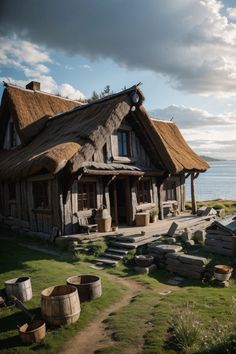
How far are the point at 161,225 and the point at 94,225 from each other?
378cm

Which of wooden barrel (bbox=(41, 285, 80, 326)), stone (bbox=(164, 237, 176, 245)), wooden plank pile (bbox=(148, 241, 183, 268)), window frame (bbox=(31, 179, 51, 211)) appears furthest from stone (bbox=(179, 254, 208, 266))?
window frame (bbox=(31, 179, 51, 211))

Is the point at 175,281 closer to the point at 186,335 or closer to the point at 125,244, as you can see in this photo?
the point at 125,244

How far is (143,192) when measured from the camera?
59.7 ft

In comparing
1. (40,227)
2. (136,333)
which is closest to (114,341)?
(136,333)

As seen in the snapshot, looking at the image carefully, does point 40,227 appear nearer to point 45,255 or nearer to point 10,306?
point 45,255

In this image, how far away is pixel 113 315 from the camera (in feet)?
25.2

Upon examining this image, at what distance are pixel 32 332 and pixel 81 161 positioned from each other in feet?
25.7

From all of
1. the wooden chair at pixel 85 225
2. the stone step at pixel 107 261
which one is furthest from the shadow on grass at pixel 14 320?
the wooden chair at pixel 85 225

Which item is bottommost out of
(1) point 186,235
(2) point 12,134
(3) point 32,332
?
(3) point 32,332

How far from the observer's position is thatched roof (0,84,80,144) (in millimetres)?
18812

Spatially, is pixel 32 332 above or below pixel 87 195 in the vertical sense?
below

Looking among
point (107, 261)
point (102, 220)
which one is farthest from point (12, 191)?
point (107, 261)

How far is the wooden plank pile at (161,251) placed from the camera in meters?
12.2

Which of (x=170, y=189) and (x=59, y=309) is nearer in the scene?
(x=59, y=309)
